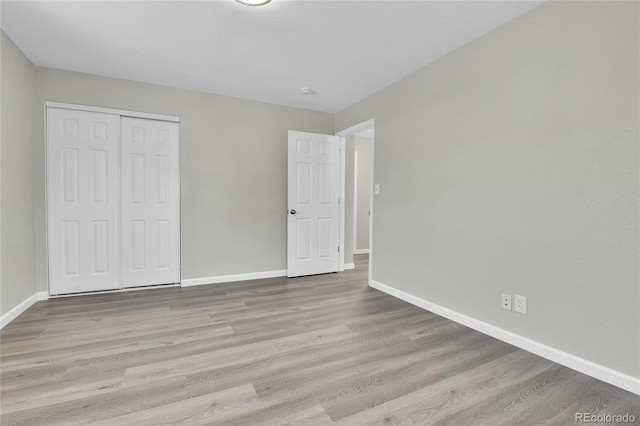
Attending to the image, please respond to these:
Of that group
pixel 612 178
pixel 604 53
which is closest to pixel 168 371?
pixel 612 178

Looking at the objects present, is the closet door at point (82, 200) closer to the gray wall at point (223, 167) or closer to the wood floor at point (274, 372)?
the gray wall at point (223, 167)

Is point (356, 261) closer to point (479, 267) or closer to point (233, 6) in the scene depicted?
point (479, 267)

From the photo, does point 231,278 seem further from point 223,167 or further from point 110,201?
point 110,201

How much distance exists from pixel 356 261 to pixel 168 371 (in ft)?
13.2

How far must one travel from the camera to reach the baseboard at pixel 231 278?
3.72 m

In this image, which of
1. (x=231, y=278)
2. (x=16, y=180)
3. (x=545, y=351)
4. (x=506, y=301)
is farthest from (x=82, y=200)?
(x=545, y=351)

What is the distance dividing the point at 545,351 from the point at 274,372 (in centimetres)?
184

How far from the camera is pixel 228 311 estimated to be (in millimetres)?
2842

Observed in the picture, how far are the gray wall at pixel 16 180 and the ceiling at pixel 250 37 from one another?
0.25 m

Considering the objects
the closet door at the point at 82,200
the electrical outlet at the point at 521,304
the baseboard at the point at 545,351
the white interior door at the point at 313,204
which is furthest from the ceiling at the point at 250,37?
the baseboard at the point at 545,351

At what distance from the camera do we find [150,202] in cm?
355

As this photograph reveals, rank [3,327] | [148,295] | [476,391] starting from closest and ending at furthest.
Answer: [476,391] < [3,327] < [148,295]

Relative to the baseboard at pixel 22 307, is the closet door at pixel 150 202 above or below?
above

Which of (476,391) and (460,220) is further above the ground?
(460,220)
